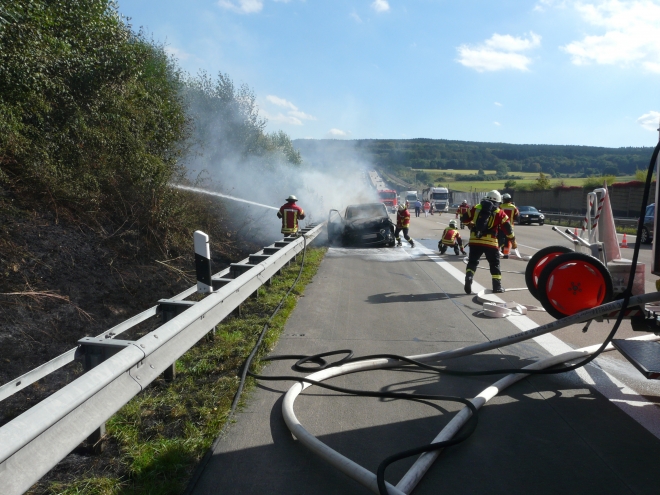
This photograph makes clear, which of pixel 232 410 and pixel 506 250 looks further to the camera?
pixel 506 250

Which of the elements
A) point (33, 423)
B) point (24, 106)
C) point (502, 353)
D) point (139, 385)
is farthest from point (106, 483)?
point (24, 106)

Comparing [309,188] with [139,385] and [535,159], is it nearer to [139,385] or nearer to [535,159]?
[139,385]

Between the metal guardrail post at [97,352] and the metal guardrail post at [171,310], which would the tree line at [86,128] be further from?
the metal guardrail post at [97,352]

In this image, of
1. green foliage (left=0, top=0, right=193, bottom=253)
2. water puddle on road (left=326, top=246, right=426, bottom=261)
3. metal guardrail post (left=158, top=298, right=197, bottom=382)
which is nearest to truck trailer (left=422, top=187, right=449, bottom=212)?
water puddle on road (left=326, top=246, right=426, bottom=261)

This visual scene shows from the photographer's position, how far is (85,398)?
2607 millimetres

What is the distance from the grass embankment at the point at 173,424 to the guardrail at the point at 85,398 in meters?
0.40

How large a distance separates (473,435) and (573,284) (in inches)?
85.4

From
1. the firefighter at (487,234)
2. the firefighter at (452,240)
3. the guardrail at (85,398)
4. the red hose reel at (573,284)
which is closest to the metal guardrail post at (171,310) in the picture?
the guardrail at (85,398)

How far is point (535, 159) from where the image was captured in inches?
4321

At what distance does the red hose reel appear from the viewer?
5.05 meters

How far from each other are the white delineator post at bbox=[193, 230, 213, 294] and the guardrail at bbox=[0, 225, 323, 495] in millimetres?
731

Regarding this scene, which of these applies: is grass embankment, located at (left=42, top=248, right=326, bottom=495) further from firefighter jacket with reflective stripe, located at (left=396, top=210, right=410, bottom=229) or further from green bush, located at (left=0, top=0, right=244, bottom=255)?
firefighter jacket with reflective stripe, located at (left=396, top=210, right=410, bottom=229)

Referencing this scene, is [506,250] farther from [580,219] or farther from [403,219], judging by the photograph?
[580,219]

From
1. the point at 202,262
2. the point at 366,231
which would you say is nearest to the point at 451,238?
the point at 366,231
